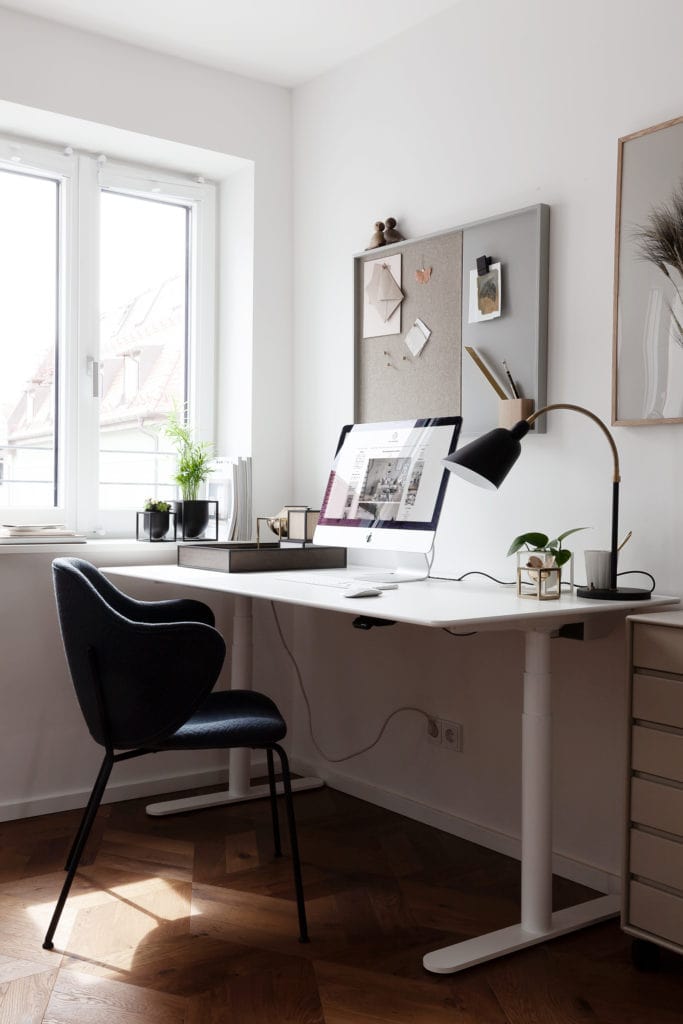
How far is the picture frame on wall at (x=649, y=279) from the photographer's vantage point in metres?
2.27

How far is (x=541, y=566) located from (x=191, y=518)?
147cm

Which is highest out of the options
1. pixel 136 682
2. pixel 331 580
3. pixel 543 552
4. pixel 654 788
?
pixel 543 552

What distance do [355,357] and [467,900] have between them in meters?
1.74

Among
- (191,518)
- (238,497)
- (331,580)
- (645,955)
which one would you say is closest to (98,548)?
(191,518)

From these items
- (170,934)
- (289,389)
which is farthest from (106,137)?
(170,934)

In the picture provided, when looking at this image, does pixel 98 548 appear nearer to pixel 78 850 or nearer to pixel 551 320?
pixel 78 850

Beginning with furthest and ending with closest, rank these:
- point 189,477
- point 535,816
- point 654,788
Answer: point 189,477 → point 535,816 → point 654,788

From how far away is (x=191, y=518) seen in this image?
11.1 ft

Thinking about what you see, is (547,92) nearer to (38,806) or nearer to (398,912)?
(398,912)

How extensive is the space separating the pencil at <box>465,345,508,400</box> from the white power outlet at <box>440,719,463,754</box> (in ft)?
3.22

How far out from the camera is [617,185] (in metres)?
2.40

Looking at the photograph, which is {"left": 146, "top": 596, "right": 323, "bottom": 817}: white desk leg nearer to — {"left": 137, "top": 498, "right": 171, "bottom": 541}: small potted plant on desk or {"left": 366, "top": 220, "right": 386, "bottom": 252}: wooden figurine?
{"left": 137, "top": 498, "right": 171, "bottom": 541}: small potted plant on desk

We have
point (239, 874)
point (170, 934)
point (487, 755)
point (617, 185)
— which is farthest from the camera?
point (487, 755)

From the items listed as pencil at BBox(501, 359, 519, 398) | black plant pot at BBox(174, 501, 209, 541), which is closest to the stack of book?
black plant pot at BBox(174, 501, 209, 541)
